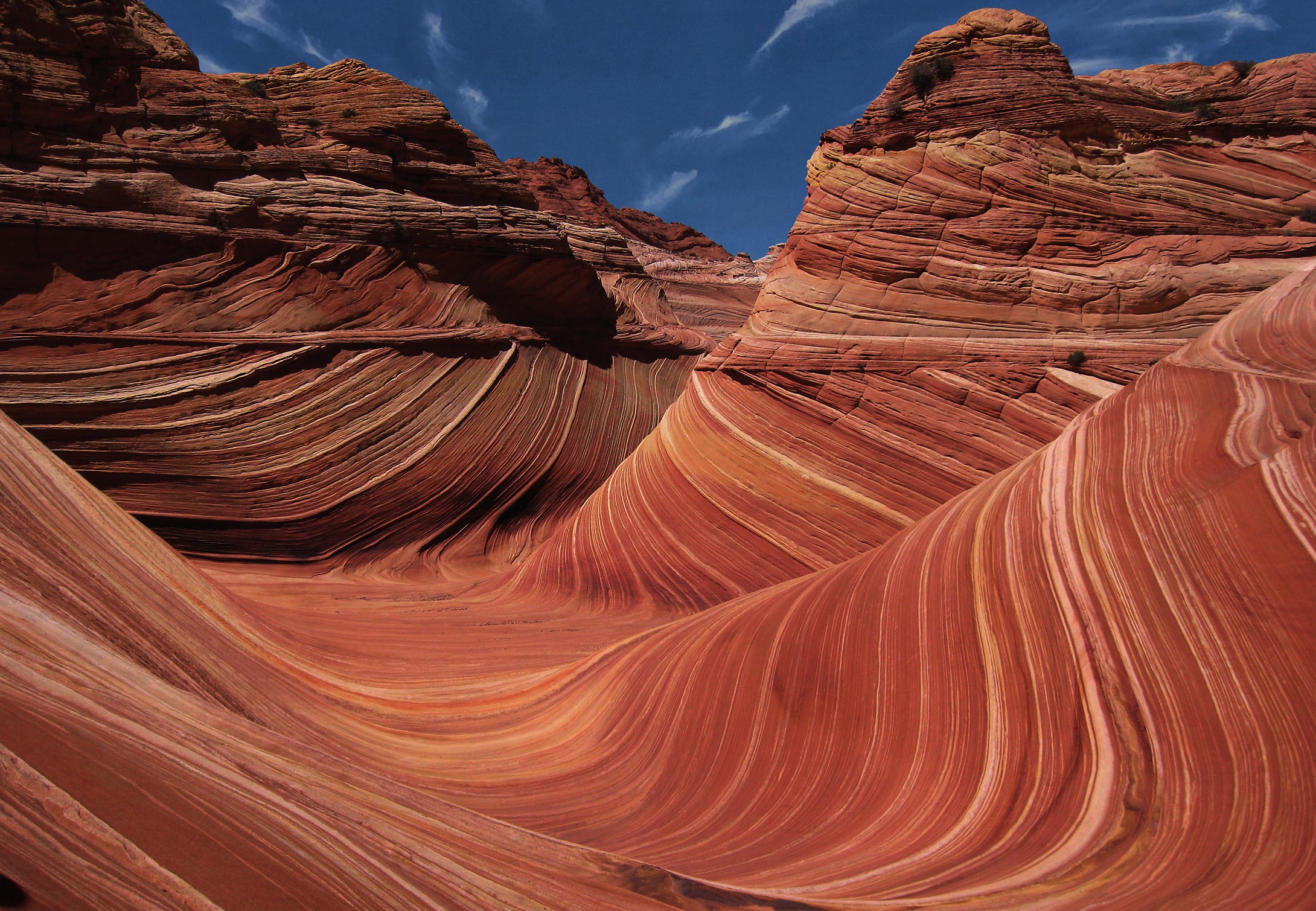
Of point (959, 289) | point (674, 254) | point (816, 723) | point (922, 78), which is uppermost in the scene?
point (674, 254)

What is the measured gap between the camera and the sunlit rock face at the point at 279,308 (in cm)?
849

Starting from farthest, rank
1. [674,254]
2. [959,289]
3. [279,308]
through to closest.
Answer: [674,254] < [279,308] < [959,289]

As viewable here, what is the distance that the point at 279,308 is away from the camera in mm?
9648

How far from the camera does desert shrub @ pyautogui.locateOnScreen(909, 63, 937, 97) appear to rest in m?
7.77

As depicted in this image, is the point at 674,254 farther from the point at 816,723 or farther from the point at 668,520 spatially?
the point at 816,723

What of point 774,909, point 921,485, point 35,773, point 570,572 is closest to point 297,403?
point 570,572

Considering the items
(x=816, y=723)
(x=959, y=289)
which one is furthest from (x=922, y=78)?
(x=816, y=723)

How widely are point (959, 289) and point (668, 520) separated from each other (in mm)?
3741

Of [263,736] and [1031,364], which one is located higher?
[1031,364]

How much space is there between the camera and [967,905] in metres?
2.27

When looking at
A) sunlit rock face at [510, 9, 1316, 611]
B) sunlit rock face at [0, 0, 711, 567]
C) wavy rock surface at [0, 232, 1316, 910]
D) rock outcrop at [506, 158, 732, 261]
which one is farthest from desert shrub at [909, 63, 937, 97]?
rock outcrop at [506, 158, 732, 261]

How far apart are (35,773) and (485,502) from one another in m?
8.98

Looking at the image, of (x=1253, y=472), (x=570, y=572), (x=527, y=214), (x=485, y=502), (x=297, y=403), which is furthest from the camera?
(x=527, y=214)

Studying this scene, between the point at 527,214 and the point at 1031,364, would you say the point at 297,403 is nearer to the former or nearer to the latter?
the point at 527,214
